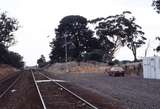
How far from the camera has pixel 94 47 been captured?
116 metres

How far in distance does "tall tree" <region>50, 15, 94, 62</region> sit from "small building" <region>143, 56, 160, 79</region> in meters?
65.7

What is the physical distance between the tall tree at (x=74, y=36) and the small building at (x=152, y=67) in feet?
215

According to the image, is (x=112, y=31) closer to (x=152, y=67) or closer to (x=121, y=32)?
(x=121, y=32)

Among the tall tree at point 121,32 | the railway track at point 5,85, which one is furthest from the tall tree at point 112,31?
the railway track at point 5,85

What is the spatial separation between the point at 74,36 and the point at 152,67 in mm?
70242

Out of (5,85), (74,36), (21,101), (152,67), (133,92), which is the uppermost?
(74,36)

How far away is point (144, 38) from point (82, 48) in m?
21.3

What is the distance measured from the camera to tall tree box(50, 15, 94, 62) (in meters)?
116

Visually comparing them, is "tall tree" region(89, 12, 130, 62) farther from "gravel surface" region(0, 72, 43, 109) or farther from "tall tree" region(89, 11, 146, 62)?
"gravel surface" region(0, 72, 43, 109)

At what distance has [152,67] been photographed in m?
47.2

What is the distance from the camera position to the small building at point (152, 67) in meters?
45.7

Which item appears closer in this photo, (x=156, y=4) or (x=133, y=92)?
(x=133, y=92)

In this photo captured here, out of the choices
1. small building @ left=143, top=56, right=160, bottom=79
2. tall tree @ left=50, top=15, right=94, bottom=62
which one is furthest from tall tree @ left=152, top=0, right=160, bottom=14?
tall tree @ left=50, top=15, right=94, bottom=62

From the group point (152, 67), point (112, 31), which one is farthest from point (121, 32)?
point (152, 67)
